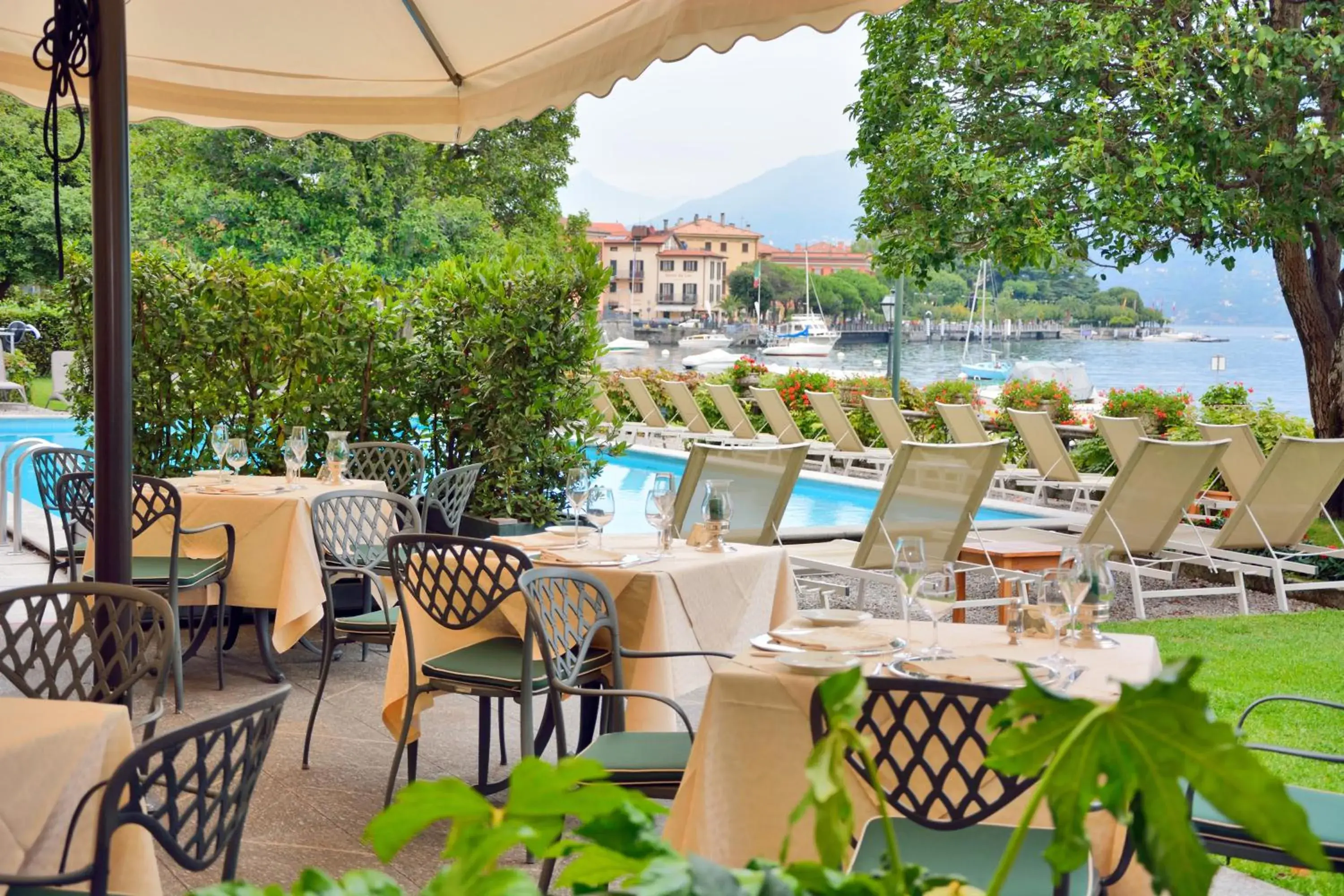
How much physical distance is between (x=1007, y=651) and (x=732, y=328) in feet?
216

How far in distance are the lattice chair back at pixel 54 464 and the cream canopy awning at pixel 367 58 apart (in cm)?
207

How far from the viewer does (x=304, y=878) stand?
624 millimetres

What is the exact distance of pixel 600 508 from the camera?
4.34 m

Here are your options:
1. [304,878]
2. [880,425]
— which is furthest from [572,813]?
[880,425]


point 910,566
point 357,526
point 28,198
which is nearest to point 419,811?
point 910,566

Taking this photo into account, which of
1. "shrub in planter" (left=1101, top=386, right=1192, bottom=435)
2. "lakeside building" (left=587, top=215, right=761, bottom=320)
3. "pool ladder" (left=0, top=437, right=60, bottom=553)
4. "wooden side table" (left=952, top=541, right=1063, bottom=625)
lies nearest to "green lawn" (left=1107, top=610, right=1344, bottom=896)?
"wooden side table" (left=952, top=541, right=1063, bottom=625)

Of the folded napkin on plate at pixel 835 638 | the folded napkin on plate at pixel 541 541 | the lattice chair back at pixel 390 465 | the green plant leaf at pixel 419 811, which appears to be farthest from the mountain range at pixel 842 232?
the green plant leaf at pixel 419 811

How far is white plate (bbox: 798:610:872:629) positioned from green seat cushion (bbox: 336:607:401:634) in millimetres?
1792

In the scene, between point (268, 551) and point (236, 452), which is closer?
point (268, 551)

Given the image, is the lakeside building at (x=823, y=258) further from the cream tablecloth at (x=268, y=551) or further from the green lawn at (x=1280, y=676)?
the cream tablecloth at (x=268, y=551)

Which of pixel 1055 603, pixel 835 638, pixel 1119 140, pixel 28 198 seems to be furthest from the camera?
pixel 28 198

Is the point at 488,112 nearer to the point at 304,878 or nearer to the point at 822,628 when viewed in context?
the point at 822,628

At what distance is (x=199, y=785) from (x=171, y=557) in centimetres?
345

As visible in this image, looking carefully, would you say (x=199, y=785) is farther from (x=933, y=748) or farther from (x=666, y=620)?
(x=666, y=620)
